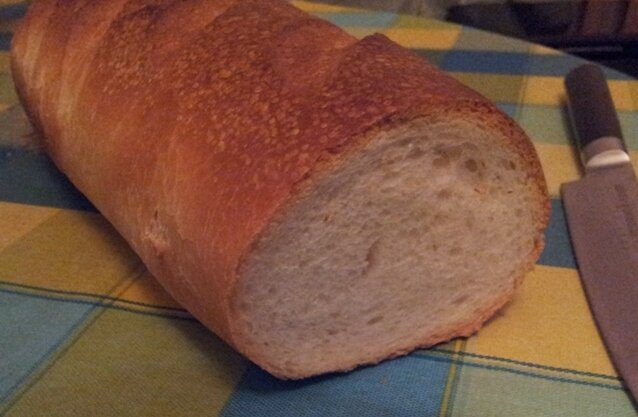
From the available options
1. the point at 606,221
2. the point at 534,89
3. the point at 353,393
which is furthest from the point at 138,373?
the point at 534,89

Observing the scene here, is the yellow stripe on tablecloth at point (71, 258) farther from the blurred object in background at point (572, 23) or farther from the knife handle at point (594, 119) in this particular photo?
the blurred object in background at point (572, 23)

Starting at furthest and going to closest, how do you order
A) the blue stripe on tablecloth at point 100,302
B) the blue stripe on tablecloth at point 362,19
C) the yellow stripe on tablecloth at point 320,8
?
1. the yellow stripe on tablecloth at point 320,8
2. the blue stripe on tablecloth at point 362,19
3. the blue stripe on tablecloth at point 100,302

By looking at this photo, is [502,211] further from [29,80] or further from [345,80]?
[29,80]

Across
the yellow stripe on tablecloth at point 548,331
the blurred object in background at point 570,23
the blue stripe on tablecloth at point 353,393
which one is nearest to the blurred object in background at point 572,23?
the blurred object in background at point 570,23

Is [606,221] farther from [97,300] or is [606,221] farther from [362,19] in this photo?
[362,19]

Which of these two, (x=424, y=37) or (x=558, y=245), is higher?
(x=558, y=245)

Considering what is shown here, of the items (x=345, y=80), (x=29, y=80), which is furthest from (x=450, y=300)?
(x=29, y=80)

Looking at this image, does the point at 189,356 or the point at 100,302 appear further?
the point at 100,302
